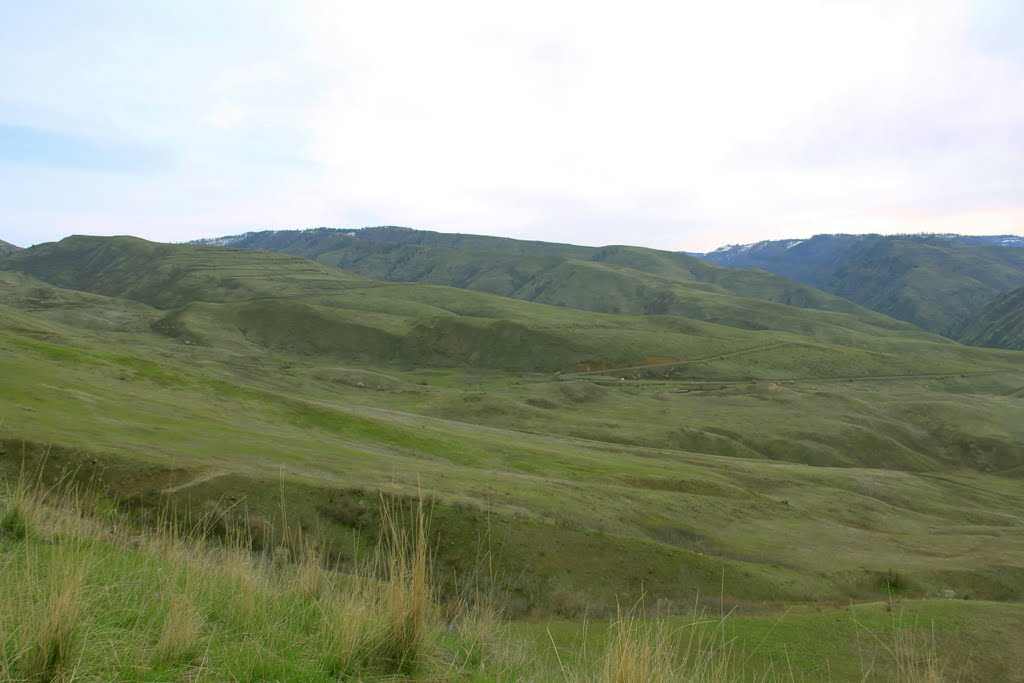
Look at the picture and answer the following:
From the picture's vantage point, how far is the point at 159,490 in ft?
78.3

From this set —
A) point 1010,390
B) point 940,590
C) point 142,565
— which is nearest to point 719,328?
point 1010,390

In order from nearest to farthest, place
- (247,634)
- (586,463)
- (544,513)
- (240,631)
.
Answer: (247,634) < (240,631) < (544,513) < (586,463)

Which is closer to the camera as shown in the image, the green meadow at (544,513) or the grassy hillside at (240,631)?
the grassy hillside at (240,631)

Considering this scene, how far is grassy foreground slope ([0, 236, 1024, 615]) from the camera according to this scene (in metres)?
25.8

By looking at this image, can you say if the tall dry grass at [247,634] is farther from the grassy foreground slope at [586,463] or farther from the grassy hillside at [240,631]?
the grassy foreground slope at [586,463]

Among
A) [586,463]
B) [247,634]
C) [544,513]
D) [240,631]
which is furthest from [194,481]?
[586,463]

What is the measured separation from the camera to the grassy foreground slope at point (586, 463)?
1015 inches

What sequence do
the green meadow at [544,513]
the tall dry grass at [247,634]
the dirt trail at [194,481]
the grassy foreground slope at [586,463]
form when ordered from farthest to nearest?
the grassy foreground slope at [586,463] → the dirt trail at [194,481] → the green meadow at [544,513] → the tall dry grass at [247,634]

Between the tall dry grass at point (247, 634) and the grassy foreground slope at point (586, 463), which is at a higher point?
the tall dry grass at point (247, 634)

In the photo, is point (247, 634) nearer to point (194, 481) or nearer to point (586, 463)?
point (194, 481)

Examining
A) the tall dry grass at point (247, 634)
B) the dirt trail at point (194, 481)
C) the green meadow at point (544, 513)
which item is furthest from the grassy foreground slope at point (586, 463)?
the tall dry grass at point (247, 634)

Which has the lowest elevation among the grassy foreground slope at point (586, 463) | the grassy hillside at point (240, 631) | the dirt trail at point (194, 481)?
the grassy foreground slope at point (586, 463)

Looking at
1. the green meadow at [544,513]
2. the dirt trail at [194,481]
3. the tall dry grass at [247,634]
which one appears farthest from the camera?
the dirt trail at [194,481]

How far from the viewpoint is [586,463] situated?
52.2 metres
